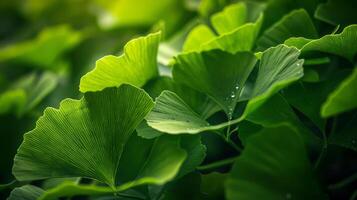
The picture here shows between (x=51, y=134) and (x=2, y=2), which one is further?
(x=2, y=2)

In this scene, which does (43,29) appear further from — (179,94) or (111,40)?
(179,94)

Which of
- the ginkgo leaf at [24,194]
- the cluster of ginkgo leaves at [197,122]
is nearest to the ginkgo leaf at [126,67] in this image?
the cluster of ginkgo leaves at [197,122]

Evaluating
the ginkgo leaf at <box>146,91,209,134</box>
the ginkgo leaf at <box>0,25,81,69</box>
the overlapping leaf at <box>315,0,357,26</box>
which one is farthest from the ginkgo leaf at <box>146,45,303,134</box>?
the ginkgo leaf at <box>0,25,81,69</box>

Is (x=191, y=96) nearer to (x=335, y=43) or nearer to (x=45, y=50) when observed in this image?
Answer: (x=335, y=43)

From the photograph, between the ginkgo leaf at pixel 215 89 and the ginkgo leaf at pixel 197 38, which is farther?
the ginkgo leaf at pixel 197 38

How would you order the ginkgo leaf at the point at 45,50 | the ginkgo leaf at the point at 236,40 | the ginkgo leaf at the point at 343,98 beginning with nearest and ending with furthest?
1. the ginkgo leaf at the point at 343,98
2. the ginkgo leaf at the point at 236,40
3. the ginkgo leaf at the point at 45,50

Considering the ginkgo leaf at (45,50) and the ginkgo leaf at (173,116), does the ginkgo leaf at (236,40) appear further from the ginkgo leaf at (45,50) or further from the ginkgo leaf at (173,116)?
the ginkgo leaf at (45,50)

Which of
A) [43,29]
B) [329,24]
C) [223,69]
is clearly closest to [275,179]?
[223,69]
